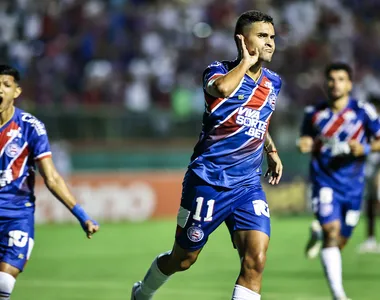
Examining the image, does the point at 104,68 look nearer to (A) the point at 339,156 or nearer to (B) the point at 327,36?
(B) the point at 327,36

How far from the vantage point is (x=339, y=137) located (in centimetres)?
1047

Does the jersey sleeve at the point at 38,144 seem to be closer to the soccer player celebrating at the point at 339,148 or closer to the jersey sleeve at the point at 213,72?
the jersey sleeve at the point at 213,72

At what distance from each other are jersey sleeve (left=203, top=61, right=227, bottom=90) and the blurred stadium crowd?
13.0m

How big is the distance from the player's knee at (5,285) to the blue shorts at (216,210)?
1.37 meters

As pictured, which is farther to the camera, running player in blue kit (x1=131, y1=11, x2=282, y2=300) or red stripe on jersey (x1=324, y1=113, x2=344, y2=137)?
red stripe on jersey (x1=324, y1=113, x2=344, y2=137)

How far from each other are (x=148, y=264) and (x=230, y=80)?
7552 millimetres

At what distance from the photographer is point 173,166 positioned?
2175 cm

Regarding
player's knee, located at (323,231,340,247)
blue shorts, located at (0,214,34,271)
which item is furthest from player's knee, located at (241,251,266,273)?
player's knee, located at (323,231,340,247)

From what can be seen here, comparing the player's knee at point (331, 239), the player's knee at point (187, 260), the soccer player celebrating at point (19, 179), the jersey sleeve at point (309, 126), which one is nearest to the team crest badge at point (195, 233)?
the player's knee at point (187, 260)

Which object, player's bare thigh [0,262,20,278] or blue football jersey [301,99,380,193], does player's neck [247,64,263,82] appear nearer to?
player's bare thigh [0,262,20,278]

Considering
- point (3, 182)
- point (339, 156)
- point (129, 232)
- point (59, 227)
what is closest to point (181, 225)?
point (3, 182)

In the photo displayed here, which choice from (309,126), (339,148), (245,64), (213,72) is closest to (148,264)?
(309,126)

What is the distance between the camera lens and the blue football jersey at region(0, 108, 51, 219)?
7.64 m

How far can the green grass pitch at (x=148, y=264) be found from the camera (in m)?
10.6
